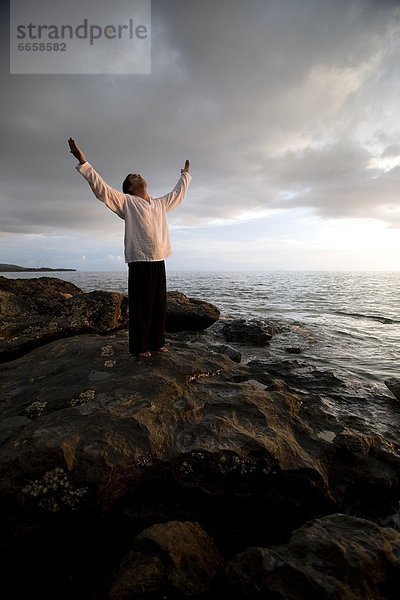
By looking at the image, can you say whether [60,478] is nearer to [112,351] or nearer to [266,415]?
[266,415]

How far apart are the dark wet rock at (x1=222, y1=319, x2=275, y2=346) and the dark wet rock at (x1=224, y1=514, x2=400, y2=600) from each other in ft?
27.8

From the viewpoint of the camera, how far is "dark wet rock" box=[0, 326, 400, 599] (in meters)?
2.59

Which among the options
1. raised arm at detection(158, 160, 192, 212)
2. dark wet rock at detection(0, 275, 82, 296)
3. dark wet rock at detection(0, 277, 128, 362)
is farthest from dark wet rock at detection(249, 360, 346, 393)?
dark wet rock at detection(0, 275, 82, 296)

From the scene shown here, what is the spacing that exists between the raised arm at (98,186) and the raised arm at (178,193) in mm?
853

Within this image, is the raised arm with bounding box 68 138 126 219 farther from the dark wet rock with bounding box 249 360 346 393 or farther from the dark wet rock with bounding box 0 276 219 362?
the dark wet rock with bounding box 249 360 346 393

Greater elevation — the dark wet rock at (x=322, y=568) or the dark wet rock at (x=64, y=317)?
the dark wet rock at (x=64, y=317)

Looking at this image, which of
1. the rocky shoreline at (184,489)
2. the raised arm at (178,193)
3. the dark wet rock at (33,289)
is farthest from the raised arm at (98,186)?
the dark wet rock at (33,289)

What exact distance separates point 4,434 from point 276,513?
3.08m

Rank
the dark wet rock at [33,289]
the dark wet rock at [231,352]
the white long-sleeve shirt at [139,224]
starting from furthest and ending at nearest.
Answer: the dark wet rock at [33,289] < the dark wet rock at [231,352] < the white long-sleeve shirt at [139,224]

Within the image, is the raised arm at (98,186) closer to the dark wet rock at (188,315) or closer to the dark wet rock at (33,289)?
the dark wet rock at (33,289)

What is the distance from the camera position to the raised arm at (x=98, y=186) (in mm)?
4145

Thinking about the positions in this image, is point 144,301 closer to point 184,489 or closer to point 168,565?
point 184,489

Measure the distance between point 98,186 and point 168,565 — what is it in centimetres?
453

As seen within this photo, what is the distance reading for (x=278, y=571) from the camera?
1.97 meters
